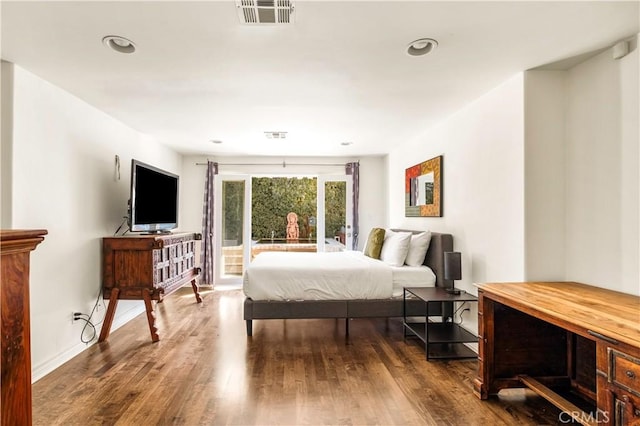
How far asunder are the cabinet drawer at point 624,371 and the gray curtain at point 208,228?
5.43m

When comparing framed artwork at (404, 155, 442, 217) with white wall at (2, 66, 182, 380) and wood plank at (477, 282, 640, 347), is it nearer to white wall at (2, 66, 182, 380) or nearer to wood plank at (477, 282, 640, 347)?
wood plank at (477, 282, 640, 347)

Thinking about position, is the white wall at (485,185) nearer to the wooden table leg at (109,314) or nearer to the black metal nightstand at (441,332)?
the black metal nightstand at (441,332)

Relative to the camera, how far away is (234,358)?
295cm

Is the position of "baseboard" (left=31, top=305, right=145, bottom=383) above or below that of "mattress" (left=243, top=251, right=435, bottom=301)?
below

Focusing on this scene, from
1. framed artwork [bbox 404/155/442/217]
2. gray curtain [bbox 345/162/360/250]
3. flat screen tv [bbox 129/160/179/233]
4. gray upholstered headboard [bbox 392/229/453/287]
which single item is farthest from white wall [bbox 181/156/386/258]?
gray upholstered headboard [bbox 392/229/453/287]

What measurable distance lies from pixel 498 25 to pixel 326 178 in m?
4.43

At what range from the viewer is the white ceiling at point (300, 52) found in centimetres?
180

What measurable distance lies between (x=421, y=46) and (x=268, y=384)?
252 cm

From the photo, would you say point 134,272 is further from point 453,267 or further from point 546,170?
point 546,170

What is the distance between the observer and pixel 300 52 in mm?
2225

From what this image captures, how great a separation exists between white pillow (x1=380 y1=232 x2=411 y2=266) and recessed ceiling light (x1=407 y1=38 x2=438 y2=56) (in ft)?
6.94

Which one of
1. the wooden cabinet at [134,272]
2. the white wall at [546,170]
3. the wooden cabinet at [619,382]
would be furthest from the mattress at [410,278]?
the wooden cabinet at [134,272]

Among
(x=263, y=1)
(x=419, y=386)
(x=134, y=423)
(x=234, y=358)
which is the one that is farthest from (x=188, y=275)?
(x=263, y=1)

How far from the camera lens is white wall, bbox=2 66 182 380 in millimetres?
2578
